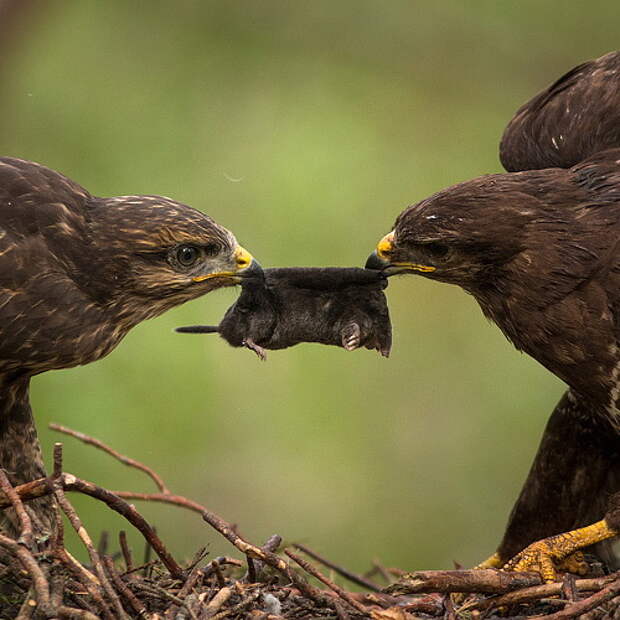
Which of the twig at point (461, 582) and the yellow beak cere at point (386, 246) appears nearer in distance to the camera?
the twig at point (461, 582)

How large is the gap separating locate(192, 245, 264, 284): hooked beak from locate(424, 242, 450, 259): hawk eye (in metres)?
0.63

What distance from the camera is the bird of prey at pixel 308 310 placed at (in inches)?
195

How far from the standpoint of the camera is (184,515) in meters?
8.73

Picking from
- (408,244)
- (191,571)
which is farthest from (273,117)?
(191,571)

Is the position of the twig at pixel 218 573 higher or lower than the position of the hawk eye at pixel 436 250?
lower

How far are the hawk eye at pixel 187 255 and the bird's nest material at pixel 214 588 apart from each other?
3.18 feet

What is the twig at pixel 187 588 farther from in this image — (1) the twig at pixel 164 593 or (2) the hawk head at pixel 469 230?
(2) the hawk head at pixel 469 230

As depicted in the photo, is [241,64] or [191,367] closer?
[191,367]

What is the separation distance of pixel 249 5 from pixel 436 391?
2.86m

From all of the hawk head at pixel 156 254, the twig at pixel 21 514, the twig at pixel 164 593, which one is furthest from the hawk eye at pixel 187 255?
the twig at pixel 164 593

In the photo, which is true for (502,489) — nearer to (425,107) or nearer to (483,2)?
(425,107)

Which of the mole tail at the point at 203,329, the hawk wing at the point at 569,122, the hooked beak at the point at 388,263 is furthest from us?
the mole tail at the point at 203,329

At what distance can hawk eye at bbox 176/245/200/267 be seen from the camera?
15.8ft

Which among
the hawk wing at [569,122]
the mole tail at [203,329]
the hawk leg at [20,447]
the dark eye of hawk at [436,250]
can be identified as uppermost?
the hawk wing at [569,122]
